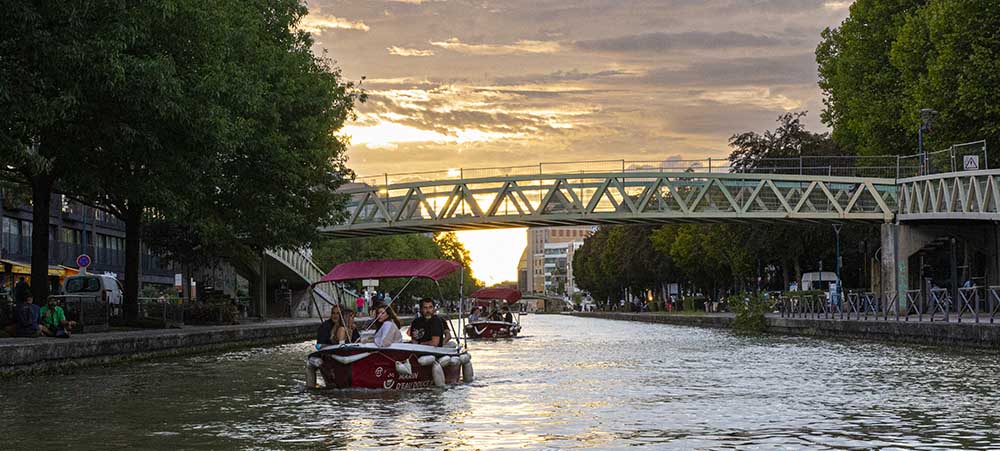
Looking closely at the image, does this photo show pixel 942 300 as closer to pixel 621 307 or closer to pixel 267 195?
pixel 267 195

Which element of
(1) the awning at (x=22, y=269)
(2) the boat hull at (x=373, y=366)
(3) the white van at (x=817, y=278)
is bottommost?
(2) the boat hull at (x=373, y=366)

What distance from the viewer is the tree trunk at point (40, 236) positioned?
35.0 meters

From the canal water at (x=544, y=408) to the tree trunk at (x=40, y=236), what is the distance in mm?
3873

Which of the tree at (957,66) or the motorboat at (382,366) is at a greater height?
the tree at (957,66)

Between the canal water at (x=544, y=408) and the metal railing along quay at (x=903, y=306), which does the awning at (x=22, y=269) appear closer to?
the canal water at (x=544, y=408)

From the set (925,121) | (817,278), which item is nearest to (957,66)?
(925,121)

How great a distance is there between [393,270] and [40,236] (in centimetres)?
1125

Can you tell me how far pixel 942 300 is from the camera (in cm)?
4588

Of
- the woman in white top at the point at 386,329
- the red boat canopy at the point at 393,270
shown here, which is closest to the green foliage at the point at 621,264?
the red boat canopy at the point at 393,270

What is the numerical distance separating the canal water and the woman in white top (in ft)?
3.72

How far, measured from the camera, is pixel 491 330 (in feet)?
197

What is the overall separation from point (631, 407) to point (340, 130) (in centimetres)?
3834

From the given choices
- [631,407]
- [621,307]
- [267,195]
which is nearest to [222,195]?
[267,195]

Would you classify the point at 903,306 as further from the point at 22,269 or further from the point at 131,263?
the point at 22,269
